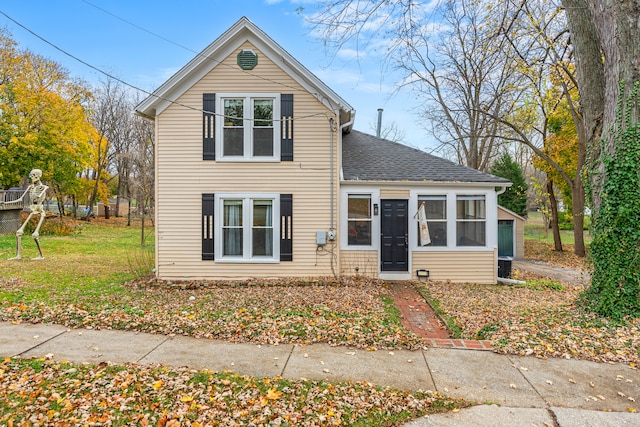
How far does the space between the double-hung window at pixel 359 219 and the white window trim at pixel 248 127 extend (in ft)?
7.89

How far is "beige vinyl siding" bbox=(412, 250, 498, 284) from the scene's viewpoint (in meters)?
10.1

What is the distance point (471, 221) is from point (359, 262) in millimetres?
3378

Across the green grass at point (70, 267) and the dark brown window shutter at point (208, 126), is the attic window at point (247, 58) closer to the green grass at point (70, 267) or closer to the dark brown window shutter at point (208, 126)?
the dark brown window shutter at point (208, 126)

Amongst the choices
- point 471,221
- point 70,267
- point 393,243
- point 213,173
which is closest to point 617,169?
point 471,221

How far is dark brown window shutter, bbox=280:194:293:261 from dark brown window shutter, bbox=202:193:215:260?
1.81 meters

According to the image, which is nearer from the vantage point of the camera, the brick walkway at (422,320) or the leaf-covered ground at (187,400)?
the leaf-covered ground at (187,400)

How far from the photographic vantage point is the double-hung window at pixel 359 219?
1000cm

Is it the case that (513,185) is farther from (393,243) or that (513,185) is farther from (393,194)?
(393,243)

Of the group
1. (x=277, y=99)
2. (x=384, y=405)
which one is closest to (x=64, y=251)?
(x=277, y=99)

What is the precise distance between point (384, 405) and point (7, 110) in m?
26.6

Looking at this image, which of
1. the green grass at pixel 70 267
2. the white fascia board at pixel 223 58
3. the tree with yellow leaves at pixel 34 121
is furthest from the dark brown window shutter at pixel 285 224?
the tree with yellow leaves at pixel 34 121

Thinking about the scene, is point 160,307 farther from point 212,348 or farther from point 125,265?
point 125,265

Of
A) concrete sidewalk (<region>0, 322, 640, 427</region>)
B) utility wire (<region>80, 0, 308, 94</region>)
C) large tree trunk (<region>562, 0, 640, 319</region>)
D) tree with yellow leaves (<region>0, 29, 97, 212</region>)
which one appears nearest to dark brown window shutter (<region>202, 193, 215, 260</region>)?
utility wire (<region>80, 0, 308, 94</region>)

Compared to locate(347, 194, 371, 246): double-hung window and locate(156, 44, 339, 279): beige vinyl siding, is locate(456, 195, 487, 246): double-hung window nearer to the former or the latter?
locate(347, 194, 371, 246): double-hung window
